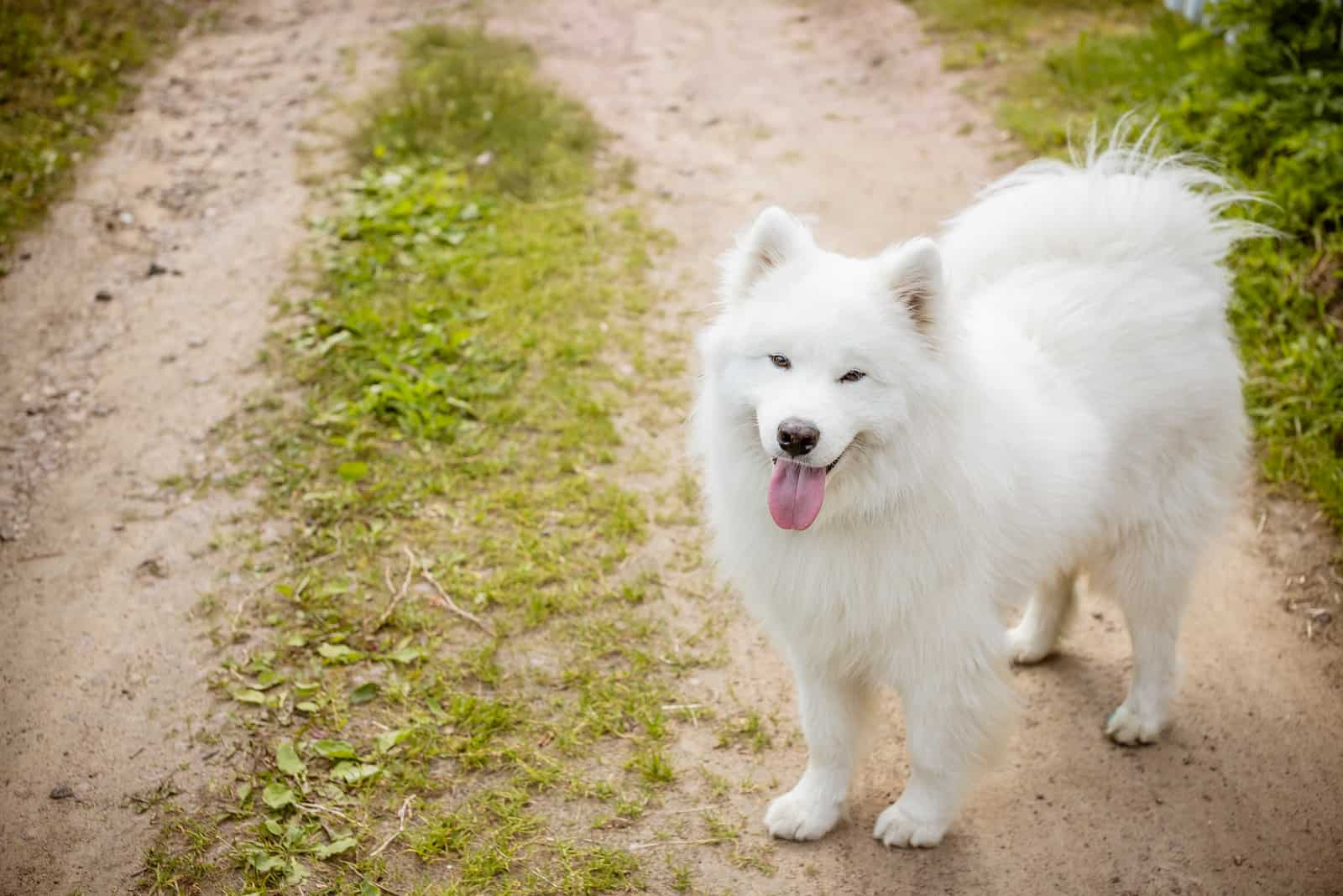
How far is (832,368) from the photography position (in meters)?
2.57

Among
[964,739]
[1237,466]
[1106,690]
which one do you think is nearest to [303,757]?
[964,739]

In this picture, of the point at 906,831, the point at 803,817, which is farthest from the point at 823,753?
the point at 906,831

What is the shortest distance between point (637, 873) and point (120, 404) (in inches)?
138

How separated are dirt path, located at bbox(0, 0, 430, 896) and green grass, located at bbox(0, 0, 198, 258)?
0.64 feet

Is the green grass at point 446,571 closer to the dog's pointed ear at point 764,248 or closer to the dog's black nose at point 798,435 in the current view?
the dog's black nose at point 798,435

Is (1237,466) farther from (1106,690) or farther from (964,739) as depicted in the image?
(964,739)

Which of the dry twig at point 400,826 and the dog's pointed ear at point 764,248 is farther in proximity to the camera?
the dry twig at point 400,826

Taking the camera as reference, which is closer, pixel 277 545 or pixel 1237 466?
pixel 1237 466

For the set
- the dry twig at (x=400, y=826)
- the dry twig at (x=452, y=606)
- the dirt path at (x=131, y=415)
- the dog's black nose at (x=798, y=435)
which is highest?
the dog's black nose at (x=798, y=435)

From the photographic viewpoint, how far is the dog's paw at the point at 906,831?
10.2 ft

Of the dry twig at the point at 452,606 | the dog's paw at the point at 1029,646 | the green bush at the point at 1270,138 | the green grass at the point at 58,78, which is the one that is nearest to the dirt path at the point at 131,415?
the green grass at the point at 58,78

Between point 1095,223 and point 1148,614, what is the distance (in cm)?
127

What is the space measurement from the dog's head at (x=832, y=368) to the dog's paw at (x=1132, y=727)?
151 cm

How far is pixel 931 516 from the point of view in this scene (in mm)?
2725
